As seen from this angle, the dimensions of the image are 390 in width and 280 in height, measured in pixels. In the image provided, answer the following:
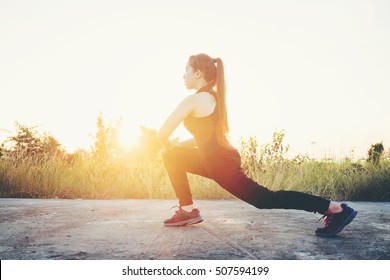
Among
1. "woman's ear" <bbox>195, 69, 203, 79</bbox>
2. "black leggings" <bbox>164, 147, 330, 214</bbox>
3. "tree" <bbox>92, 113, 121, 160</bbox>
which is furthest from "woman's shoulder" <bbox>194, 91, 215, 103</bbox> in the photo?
"tree" <bbox>92, 113, 121, 160</bbox>

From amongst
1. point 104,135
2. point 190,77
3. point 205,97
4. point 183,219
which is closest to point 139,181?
point 183,219

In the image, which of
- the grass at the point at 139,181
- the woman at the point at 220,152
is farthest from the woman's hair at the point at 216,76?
the grass at the point at 139,181

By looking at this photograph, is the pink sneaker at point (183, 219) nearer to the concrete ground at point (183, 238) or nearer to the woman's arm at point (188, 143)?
the concrete ground at point (183, 238)

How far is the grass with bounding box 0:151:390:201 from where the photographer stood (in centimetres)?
536

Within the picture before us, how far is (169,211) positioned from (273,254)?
1664 millimetres

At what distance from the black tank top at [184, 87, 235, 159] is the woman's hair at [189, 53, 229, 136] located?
0.04 meters

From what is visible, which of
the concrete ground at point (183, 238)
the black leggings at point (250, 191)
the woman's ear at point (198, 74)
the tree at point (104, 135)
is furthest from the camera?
the tree at point (104, 135)

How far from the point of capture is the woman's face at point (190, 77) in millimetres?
2420

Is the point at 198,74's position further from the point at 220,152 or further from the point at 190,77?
the point at 220,152

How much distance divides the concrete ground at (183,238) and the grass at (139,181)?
7.22 feet

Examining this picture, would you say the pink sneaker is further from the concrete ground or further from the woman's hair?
the woman's hair

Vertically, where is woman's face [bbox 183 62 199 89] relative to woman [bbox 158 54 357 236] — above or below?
above
